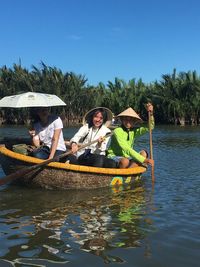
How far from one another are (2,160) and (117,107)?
1095 inches

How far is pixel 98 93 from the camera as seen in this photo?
115ft

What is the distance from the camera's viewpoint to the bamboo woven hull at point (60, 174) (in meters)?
7.13

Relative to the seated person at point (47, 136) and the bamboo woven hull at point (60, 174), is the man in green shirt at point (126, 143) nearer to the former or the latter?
the bamboo woven hull at point (60, 174)

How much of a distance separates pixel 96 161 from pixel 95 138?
20.4 inches

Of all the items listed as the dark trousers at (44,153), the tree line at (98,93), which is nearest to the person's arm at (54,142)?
the dark trousers at (44,153)

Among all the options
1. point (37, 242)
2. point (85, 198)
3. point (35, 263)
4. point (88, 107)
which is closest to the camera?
point (35, 263)

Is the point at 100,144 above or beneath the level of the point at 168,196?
above

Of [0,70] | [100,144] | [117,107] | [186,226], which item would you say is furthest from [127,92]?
[186,226]

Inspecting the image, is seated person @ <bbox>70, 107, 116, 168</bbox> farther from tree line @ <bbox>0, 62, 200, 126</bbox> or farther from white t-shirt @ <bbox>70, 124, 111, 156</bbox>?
tree line @ <bbox>0, 62, 200, 126</bbox>

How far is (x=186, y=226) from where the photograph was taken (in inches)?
205

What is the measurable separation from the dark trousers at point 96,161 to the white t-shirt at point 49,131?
42 centimetres

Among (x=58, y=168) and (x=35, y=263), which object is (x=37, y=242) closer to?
(x=35, y=263)

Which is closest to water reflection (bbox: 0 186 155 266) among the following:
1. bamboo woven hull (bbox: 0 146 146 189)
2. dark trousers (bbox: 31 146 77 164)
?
bamboo woven hull (bbox: 0 146 146 189)

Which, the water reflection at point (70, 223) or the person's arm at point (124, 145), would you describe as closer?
the water reflection at point (70, 223)
